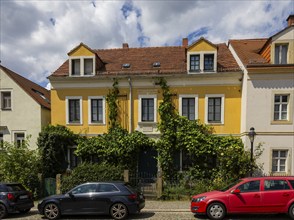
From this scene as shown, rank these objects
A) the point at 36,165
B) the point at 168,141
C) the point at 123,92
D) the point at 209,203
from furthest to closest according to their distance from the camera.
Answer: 1. the point at 123,92
2. the point at 168,141
3. the point at 36,165
4. the point at 209,203

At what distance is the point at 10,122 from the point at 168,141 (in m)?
12.0

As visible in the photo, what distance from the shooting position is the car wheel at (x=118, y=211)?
7930 mm

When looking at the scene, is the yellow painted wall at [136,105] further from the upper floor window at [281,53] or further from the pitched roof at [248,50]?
the upper floor window at [281,53]

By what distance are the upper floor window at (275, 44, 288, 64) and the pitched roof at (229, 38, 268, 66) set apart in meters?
0.72

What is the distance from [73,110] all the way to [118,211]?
9.42 m

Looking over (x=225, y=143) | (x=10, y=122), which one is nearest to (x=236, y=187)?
(x=225, y=143)

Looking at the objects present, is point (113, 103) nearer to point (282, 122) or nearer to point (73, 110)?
point (73, 110)

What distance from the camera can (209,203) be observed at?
25.7 feet

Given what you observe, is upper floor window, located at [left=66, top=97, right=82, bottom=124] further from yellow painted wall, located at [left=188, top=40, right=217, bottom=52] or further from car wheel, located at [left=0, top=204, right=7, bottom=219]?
yellow painted wall, located at [left=188, top=40, right=217, bottom=52]

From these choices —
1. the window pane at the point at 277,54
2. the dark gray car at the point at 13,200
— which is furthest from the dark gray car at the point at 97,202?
the window pane at the point at 277,54

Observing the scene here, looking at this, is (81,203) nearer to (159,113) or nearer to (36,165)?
(36,165)

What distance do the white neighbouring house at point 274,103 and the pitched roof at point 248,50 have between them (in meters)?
0.66

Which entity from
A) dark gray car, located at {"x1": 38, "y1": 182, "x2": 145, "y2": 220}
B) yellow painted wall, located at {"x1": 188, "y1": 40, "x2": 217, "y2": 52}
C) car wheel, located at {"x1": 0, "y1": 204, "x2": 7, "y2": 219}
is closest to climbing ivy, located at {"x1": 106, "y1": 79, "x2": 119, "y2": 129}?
yellow painted wall, located at {"x1": 188, "y1": 40, "x2": 217, "y2": 52}

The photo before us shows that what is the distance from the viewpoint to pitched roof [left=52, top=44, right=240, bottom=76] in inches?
582
